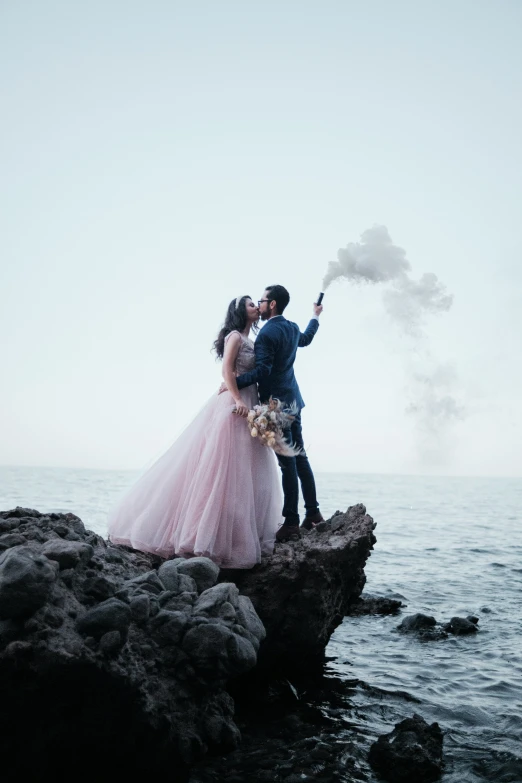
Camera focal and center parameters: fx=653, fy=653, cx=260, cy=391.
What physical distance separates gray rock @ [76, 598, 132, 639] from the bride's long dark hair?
363 centimetres

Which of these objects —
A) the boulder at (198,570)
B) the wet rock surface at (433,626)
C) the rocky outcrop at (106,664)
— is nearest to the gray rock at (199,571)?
the boulder at (198,570)

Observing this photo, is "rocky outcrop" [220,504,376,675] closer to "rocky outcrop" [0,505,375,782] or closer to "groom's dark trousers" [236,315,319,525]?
"groom's dark trousers" [236,315,319,525]

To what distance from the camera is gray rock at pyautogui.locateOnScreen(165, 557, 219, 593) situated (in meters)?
5.60

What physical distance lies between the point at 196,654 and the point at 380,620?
21.4 ft

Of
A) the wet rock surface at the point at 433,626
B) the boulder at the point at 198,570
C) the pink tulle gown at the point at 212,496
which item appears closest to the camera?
the boulder at the point at 198,570

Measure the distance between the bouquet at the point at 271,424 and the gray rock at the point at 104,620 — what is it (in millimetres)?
2671

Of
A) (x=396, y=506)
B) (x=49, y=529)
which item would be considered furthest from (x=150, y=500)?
(x=396, y=506)

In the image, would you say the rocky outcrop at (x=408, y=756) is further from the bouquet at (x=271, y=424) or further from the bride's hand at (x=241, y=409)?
the bride's hand at (x=241, y=409)

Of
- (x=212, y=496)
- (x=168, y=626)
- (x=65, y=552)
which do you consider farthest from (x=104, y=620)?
(x=212, y=496)

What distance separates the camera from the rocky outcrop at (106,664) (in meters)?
4.04

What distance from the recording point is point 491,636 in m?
9.44

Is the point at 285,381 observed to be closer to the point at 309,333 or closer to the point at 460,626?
the point at 309,333

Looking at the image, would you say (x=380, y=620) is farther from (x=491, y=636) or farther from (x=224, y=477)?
(x=224, y=477)

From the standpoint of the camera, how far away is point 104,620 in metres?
4.35
